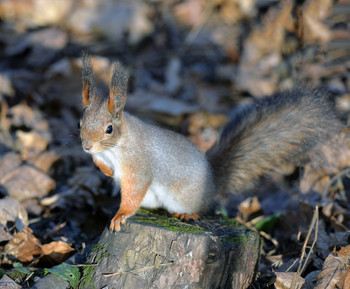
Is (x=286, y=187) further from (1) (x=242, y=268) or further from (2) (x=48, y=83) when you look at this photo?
(2) (x=48, y=83)

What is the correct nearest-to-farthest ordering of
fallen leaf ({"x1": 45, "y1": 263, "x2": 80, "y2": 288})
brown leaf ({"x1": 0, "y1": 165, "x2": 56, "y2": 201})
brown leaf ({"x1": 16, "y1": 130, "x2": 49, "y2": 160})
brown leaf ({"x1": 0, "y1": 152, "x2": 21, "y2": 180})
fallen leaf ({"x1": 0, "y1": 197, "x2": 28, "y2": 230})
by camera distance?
fallen leaf ({"x1": 45, "y1": 263, "x2": 80, "y2": 288}) < fallen leaf ({"x1": 0, "y1": 197, "x2": 28, "y2": 230}) < brown leaf ({"x1": 0, "y1": 165, "x2": 56, "y2": 201}) < brown leaf ({"x1": 0, "y1": 152, "x2": 21, "y2": 180}) < brown leaf ({"x1": 16, "y1": 130, "x2": 49, "y2": 160})

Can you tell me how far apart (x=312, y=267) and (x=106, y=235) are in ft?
3.91

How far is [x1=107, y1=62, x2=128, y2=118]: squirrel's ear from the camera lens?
2.18 meters

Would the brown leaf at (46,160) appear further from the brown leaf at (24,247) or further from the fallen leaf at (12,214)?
the brown leaf at (24,247)

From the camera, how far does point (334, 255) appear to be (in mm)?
2135

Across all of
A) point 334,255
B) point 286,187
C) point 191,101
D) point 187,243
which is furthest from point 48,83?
point 334,255

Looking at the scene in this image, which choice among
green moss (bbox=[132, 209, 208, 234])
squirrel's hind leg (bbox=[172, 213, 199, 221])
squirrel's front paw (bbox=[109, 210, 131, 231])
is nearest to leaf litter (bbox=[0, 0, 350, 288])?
squirrel's front paw (bbox=[109, 210, 131, 231])

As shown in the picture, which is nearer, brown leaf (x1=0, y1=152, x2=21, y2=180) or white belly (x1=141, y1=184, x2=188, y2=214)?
white belly (x1=141, y1=184, x2=188, y2=214)

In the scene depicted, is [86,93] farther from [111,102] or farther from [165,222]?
[165,222]

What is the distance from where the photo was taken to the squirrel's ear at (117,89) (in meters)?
2.18

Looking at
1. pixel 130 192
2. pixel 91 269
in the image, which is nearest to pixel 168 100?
pixel 130 192

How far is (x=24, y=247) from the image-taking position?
7.86ft

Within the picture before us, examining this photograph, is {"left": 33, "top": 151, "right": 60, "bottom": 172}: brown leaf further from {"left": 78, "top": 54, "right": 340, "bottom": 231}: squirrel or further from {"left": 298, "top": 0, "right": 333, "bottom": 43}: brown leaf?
{"left": 298, "top": 0, "right": 333, "bottom": 43}: brown leaf

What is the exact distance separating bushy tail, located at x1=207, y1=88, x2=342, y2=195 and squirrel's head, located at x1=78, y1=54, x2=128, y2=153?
2.82 ft
